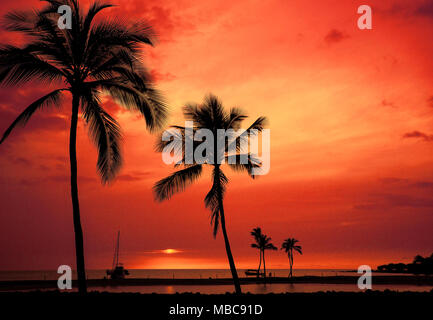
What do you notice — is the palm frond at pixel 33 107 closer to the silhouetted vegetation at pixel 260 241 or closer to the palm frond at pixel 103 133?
the palm frond at pixel 103 133

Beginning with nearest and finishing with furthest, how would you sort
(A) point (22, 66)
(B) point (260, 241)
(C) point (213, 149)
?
(A) point (22, 66) → (C) point (213, 149) → (B) point (260, 241)

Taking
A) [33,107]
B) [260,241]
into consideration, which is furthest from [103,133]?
[260,241]

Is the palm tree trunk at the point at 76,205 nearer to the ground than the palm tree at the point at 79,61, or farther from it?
nearer to the ground

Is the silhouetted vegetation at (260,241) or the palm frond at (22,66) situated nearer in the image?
the palm frond at (22,66)

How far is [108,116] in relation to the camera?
50.2 feet

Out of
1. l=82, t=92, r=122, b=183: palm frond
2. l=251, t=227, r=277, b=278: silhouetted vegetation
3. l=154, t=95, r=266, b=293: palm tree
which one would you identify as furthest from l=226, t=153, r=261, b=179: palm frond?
l=251, t=227, r=277, b=278: silhouetted vegetation

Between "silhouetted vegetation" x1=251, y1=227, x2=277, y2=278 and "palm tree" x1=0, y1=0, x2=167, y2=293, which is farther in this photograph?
"silhouetted vegetation" x1=251, y1=227, x2=277, y2=278

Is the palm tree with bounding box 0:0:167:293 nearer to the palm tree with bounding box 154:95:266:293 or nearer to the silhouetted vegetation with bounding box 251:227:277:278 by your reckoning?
the palm tree with bounding box 154:95:266:293

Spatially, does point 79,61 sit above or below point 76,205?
above

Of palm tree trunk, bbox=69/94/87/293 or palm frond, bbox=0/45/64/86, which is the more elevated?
palm frond, bbox=0/45/64/86

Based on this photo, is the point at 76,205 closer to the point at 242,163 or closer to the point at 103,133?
the point at 103,133

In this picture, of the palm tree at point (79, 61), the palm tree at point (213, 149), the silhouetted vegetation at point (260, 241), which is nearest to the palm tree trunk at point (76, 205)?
the palm tree at point (79, 61)
